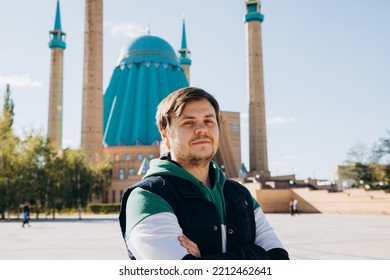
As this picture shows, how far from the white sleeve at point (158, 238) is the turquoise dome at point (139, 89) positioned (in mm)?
42303

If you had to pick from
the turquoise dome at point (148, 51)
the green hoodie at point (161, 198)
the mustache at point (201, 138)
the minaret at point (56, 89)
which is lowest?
the green hoodie at point (161, 198)

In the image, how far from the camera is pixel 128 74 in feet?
170

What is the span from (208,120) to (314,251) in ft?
16.2

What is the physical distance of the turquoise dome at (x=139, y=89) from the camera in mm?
45656

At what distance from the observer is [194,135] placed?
174 cm

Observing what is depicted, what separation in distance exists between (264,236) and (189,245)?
426 mm

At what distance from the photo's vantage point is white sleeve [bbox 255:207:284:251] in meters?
1.87

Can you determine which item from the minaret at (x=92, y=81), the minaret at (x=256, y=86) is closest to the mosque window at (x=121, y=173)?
the minaret at (x=92, y=81)

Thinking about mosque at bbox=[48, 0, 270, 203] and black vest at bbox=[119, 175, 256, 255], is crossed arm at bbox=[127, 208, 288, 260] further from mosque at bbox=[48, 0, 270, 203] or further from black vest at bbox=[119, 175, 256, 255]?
mosque at bbox=[48, 0, 270, 203]

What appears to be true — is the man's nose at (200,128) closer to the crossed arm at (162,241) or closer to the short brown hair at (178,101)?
the short brown hair at (178,101)

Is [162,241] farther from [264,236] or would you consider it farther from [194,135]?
[264,236]

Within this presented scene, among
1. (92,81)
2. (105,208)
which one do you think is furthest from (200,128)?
(92,81)

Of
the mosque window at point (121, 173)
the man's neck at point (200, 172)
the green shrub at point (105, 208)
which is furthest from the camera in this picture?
the mosque window at point (121, 173)
